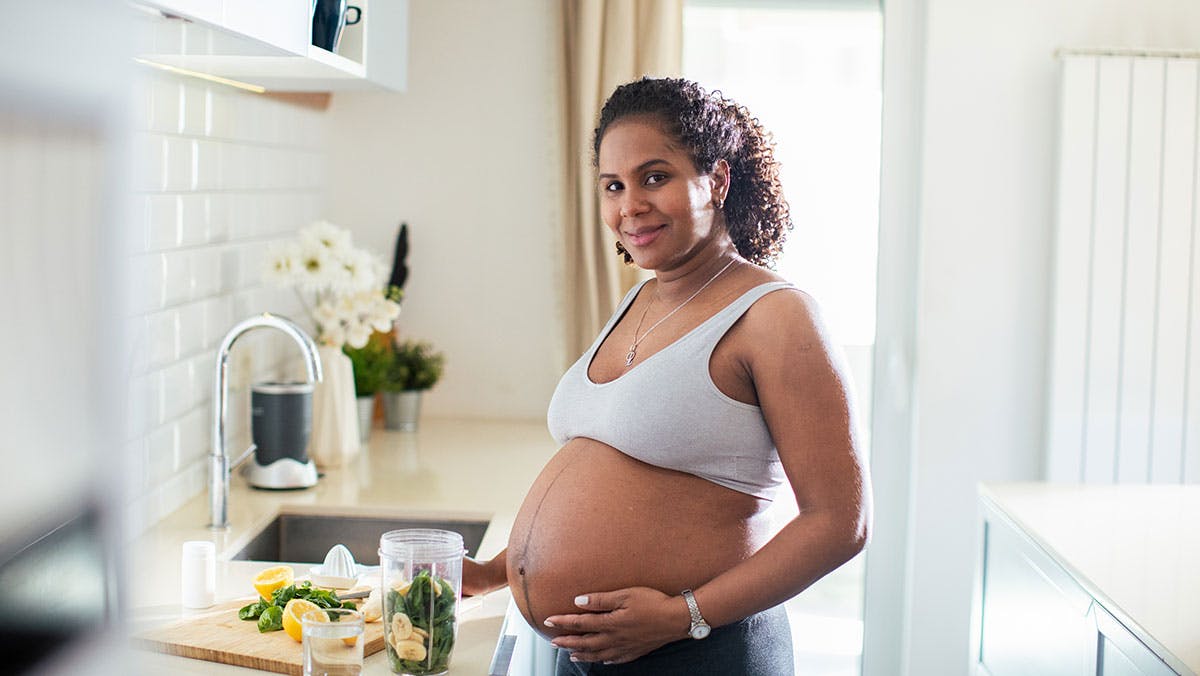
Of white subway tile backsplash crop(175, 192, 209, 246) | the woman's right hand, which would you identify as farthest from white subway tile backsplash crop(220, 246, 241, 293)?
the woman's right hand

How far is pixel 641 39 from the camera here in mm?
2936

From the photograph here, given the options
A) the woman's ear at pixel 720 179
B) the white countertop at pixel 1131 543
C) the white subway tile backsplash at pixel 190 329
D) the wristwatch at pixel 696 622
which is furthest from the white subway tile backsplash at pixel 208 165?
the white countertop at pixel 1131 543

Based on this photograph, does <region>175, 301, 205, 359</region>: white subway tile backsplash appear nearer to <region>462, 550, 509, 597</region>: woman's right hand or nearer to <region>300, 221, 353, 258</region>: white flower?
<region>300, 221, 353, 258</region>: white flower

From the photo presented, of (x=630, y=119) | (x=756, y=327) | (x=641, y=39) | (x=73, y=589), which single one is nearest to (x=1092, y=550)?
(x=756, y=327)

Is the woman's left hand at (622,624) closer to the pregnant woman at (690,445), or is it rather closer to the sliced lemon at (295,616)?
the pregnant woman at (690,445)

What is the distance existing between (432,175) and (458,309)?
0.35 metres

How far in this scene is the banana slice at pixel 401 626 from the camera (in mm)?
1284

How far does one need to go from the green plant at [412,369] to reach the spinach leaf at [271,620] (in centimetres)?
143

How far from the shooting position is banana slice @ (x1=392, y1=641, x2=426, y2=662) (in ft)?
4.22

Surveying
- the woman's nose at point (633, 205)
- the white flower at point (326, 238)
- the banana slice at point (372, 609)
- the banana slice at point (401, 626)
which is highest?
the woman's nose at point (633, 205)

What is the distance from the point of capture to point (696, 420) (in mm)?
1312

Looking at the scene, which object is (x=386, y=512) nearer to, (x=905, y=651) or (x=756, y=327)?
(x=756, y=327)

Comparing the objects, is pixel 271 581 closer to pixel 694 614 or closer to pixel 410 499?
pixel 694 614

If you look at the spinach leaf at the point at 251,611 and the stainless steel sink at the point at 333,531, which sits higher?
the spinach leaf at the point at 251,611
